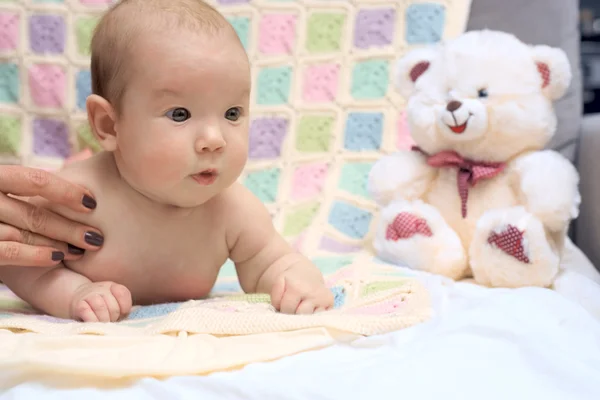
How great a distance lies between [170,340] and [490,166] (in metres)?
0.68

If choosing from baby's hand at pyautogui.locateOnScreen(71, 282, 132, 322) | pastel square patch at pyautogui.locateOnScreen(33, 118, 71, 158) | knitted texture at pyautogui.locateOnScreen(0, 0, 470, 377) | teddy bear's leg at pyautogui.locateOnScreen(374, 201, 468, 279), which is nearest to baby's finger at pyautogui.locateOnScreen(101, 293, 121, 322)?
baby's hand at pyautogui.locateOnScreen(71, 282, 132, 322)

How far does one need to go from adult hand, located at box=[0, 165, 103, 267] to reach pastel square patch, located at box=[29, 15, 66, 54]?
67 cm

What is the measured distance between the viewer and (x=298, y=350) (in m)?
0.66

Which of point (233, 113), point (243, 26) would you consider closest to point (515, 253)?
point (233, 113)

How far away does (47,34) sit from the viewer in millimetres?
1420

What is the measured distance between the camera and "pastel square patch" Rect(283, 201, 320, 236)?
1.33 metres

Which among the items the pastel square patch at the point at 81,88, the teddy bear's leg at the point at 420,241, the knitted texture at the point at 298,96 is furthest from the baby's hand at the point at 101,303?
the pastel square patch at the point at 81,88

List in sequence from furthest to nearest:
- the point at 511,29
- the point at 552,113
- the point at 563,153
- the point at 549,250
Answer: the point at 511,29 < the point at 563,153 < the point at 552,113 < the point at 549,250

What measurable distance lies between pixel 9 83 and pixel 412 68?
0.85m

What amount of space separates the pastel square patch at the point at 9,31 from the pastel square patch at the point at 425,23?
86 cm

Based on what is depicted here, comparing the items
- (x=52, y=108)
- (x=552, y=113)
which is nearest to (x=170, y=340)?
(x=552, y=113)

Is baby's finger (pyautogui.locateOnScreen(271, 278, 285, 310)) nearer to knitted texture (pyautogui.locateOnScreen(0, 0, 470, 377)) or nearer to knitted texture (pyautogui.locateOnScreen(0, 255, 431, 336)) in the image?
knitted texture (pyautogui.locateOnScreen(0, 255, 431, 336))

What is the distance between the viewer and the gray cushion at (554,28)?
1.34 m

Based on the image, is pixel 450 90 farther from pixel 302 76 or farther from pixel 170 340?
pixel 170 340
